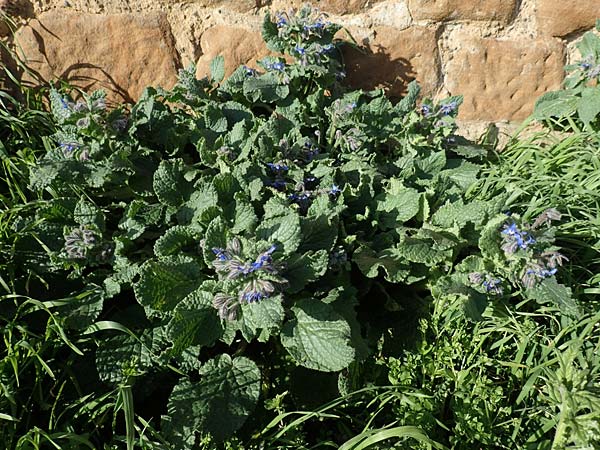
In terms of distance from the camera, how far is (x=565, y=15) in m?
2.71

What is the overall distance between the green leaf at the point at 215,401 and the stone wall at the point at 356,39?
1518mm

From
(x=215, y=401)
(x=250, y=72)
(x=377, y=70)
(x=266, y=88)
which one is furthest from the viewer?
(x=377, y=70)

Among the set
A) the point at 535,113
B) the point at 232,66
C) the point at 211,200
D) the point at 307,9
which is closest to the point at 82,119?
the point at 211,200

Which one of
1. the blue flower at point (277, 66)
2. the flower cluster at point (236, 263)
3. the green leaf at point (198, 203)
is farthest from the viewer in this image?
the blue flower at point (277, 66)

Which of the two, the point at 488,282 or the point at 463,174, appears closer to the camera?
the point at 488,282

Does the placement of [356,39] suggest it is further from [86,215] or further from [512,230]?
[86,215]

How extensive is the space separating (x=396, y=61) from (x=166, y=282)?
165 centimetres

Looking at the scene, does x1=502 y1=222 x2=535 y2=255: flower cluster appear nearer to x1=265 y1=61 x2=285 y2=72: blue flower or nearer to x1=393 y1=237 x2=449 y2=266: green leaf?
x1=393 y1=237 x2=449 y2=266: green leaf

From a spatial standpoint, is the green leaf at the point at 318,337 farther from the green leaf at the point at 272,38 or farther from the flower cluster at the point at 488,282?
the green leaf at the point at 272,38

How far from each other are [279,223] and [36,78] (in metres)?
1.55

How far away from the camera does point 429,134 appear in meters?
2.61

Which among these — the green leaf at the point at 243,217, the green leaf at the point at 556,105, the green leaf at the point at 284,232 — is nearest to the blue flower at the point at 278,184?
the green leaf at the point at 243,217

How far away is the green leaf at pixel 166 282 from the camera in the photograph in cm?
176

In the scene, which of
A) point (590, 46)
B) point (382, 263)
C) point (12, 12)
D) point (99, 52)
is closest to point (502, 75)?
point (590, 46)
